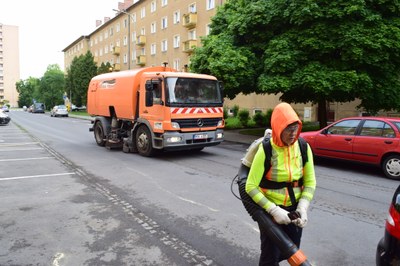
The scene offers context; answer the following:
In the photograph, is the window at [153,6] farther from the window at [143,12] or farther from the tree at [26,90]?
the tree at [26,90]

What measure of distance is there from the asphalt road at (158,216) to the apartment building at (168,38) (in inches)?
594

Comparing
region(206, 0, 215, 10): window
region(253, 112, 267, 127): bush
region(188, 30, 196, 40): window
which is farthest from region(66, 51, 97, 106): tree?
region(253, 112, 267, 127): bush

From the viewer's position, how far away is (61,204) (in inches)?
230

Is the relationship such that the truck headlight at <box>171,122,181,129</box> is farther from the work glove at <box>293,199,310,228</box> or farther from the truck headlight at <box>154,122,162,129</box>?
the work glove at <box>293,199,310,228</box>

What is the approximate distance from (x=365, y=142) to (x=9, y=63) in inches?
6041

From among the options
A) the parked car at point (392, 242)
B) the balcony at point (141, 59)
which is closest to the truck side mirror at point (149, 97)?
the parked car at point (392, 242)

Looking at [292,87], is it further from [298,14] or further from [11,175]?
[11,175]

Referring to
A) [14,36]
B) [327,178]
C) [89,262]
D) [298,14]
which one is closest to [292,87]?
[298,14]

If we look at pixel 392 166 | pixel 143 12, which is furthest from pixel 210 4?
pixel 392 166

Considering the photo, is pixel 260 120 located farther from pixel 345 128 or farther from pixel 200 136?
pixel 345 128

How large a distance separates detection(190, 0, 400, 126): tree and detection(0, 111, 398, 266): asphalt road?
14.6 feet

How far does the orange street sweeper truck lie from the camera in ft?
33.2

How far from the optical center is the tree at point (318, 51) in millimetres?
12039

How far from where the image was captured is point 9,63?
13638cm
